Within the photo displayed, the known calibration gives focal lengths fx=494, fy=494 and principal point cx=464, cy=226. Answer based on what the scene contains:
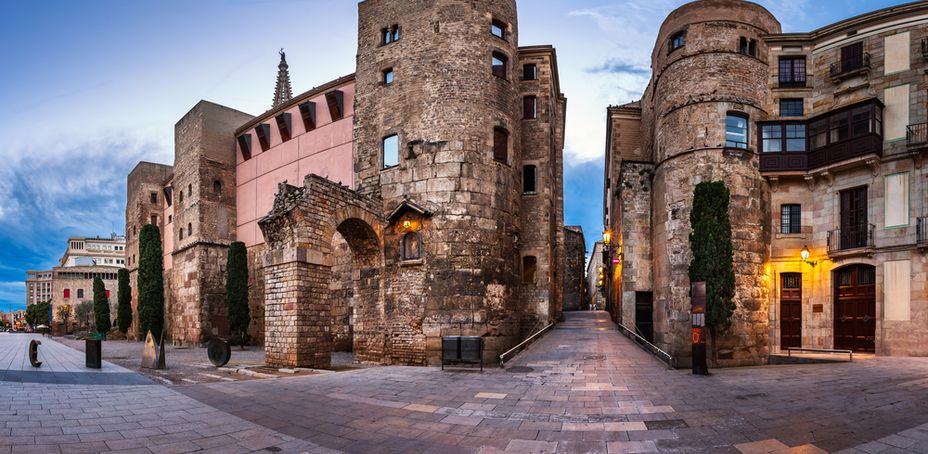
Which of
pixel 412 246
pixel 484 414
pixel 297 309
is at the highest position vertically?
pixel 412 246

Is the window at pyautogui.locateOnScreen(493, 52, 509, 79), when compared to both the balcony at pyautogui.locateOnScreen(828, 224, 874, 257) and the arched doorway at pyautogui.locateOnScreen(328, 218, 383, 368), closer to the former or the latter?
the arched doorway at pyautogui.locateOnScreen(328, 218, 383, 368)

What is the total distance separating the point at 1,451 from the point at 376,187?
13.5 m

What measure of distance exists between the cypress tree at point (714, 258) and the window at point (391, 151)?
1052cm

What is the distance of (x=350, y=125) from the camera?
22.2 meters

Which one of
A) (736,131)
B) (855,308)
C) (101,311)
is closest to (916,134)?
(736,131)

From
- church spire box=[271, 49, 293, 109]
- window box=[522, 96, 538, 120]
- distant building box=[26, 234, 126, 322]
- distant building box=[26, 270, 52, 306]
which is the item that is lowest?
distant building box=[26, 270, 52, 306]

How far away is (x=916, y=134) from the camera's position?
16.5 m

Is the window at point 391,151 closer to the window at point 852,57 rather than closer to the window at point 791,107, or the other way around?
the window at point 791,107

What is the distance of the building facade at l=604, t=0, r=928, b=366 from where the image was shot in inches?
663

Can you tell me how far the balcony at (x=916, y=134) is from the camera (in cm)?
1625

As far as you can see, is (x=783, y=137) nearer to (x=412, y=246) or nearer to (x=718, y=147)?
(x=718, y=147)

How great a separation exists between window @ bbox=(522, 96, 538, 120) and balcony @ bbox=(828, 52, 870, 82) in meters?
11.6

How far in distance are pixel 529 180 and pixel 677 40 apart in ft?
27.6

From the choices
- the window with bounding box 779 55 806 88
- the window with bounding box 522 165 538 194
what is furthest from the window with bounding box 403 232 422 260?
the window with bounding box 779 55 806 88
